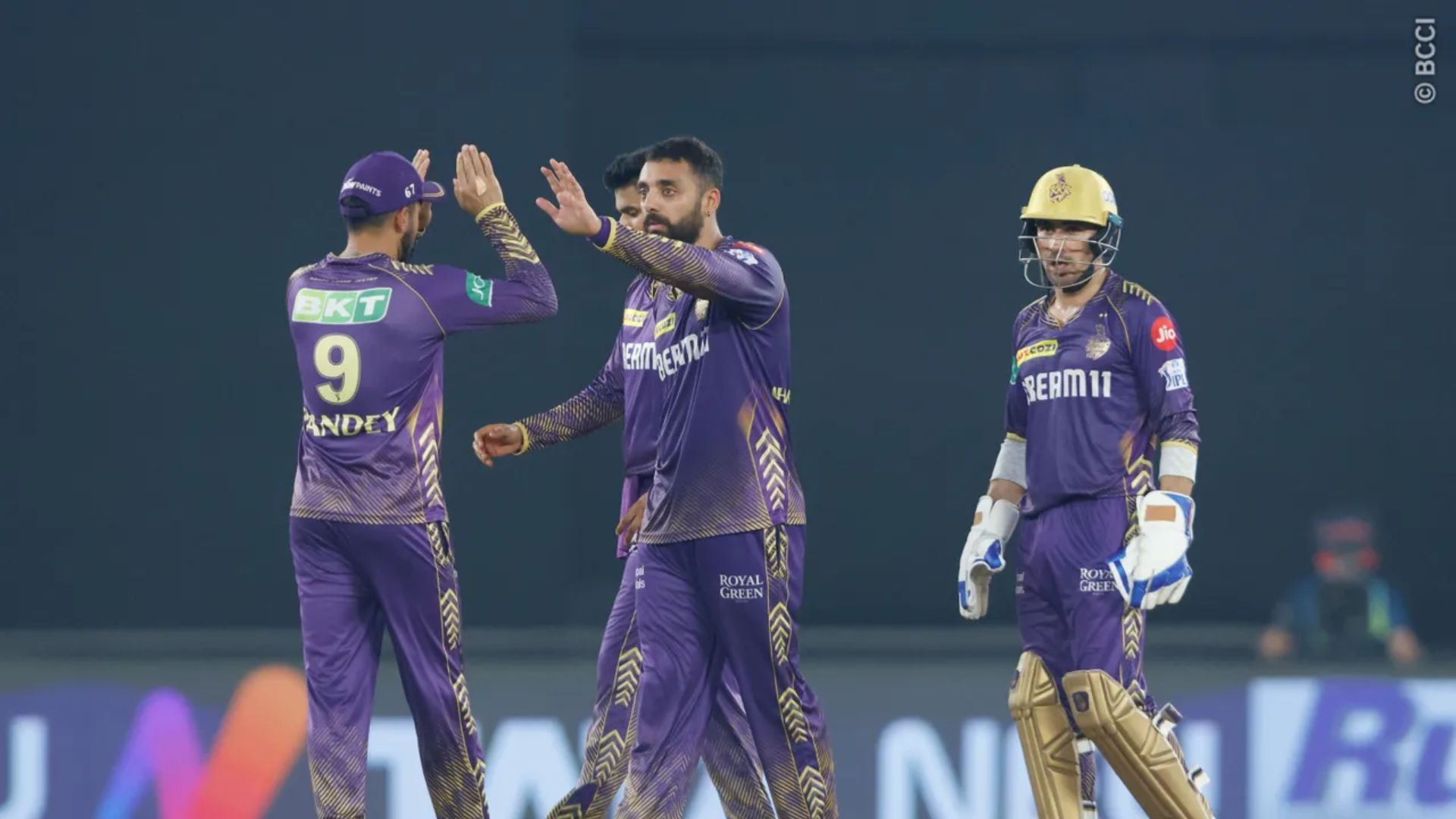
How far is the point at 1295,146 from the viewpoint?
5.44 metres

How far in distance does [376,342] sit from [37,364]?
76.3 inches

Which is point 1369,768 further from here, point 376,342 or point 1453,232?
point 376,342

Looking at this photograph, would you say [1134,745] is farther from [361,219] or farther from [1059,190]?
[361,219]

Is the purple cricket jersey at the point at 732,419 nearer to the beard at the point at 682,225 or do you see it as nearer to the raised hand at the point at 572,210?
the beard at the point at 682,225

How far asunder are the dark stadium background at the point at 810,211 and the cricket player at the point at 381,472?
144 centimetres

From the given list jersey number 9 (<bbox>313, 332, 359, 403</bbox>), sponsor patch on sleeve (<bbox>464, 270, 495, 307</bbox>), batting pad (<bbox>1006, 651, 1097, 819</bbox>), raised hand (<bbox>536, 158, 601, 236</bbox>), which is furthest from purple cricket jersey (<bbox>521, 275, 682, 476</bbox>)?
batting pad (<bbox>1006, 651, 1097, 819</bbox>)

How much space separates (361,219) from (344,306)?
0.63 ft

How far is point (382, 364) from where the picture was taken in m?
3.92

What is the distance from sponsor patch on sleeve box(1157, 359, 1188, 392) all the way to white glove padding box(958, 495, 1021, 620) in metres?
0.46

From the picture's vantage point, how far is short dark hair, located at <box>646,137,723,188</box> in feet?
13.5

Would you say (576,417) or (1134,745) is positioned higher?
(576,417)

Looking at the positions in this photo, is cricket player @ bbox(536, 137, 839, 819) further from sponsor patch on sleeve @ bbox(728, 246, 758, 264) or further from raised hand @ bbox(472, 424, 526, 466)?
raised hand @ bbox(472, 424, 526, 466)

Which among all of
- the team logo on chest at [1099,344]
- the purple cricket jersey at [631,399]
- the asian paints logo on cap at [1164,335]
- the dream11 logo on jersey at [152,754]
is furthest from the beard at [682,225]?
the dream11 logo on jersey at [152,754]

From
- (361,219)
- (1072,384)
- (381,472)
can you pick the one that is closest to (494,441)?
(381,472)
